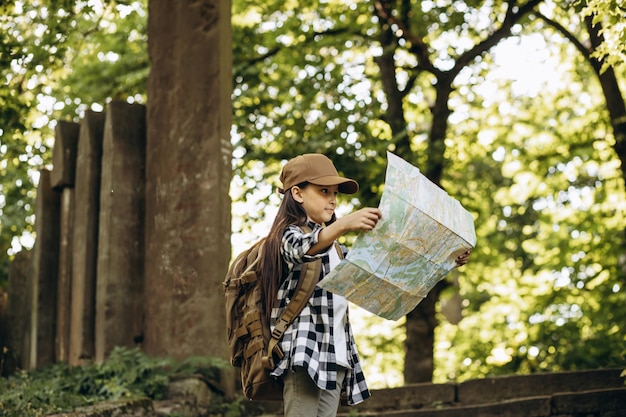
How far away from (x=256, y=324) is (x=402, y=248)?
33.5 inches

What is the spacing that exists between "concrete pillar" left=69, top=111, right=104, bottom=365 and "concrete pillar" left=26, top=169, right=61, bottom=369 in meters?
0.52

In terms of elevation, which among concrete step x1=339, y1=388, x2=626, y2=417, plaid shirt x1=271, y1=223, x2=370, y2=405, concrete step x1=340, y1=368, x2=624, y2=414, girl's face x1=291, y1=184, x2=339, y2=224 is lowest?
concrete step x1=339, y1=388, x2=626, y2=417

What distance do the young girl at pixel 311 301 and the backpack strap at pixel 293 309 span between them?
3cm

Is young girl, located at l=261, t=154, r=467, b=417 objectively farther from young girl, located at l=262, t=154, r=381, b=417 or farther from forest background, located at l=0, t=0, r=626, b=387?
forest background, located at l=0, t=0, r=626, b=387

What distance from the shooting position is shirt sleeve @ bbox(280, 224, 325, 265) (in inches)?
192

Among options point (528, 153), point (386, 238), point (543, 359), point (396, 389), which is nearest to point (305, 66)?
point (528, 153)

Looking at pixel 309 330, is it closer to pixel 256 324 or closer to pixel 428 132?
pixel 256 324

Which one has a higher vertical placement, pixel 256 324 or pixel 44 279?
pixel 44 279

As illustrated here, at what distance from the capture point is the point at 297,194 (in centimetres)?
529

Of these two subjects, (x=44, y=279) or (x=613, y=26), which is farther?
(x=44, y=279)

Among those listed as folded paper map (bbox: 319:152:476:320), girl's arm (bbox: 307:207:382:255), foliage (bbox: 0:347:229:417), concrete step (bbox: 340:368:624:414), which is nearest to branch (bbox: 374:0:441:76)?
concrete step (bbox: 340:368:624:414)

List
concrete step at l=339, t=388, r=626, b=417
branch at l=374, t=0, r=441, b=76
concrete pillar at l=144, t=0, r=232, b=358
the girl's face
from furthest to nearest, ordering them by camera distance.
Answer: branch at l=374, t=0, r=441, b=76 < concrete pillar at l=144, t=0, r=232, b=358 < concrete step at l=339, t=388, r=626, b=417 < the girl's face

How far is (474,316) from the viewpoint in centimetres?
1864

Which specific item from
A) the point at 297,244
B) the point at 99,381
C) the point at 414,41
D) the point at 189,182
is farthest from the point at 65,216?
the point at 297,244
